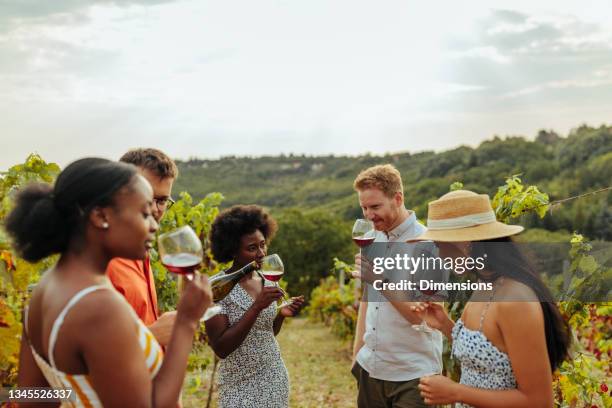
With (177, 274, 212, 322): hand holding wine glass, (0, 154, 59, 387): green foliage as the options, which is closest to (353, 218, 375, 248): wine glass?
(0, 154, 59, 387): green foliage

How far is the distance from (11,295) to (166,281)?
10.1 ft

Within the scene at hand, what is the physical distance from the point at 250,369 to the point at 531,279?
1.69 m

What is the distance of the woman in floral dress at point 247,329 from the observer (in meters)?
3.47

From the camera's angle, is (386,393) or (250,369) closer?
(250,369)

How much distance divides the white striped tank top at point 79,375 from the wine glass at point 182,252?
1.04 feet

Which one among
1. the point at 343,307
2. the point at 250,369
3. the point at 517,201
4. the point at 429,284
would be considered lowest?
the point at 343,307

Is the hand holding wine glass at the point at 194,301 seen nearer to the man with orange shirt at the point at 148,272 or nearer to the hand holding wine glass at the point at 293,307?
the man with orange shirt at the point at 148,272

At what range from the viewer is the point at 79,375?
5.90ft

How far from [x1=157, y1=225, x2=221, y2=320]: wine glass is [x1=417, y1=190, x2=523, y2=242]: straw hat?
1.14 meters

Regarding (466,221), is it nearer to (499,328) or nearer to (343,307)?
(499,328)

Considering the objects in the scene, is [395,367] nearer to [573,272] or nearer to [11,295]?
[573,272]

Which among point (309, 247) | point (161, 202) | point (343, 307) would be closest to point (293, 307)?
point (161, 202)

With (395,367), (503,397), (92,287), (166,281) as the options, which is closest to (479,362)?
(503,397)

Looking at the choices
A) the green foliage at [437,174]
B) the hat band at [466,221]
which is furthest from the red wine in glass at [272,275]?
the green foliage at [437,174]
